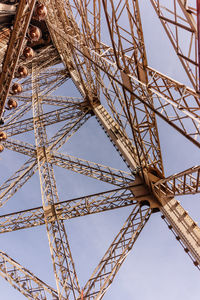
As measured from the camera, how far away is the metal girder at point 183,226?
5.68 m

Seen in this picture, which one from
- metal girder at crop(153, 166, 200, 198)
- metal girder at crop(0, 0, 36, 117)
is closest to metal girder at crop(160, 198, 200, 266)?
metal girder at crop(153, 166, 200, 198)

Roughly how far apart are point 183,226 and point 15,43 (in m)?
6.38

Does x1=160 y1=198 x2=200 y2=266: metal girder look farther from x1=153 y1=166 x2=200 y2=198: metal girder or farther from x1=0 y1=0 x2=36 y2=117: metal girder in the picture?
x1=0 y1=0 x2=36 y2=117: metal girder

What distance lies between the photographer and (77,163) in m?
9.44

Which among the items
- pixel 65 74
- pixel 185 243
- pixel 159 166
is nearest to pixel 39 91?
pixel 65 74

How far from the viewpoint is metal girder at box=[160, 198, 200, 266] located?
568cm

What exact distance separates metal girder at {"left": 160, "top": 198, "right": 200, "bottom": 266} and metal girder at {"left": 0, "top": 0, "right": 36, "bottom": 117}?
536 centimetres

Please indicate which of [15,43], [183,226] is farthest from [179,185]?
[15,43]

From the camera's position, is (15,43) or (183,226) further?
(183,226)

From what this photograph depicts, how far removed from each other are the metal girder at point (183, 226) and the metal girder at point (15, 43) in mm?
5364

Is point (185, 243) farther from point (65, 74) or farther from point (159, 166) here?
point (65, 74)

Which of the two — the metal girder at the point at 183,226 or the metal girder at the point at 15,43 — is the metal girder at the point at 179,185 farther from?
the metal girder at the point at 15,43

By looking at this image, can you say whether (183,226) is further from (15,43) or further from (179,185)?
(15,43)

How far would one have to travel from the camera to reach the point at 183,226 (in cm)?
602
